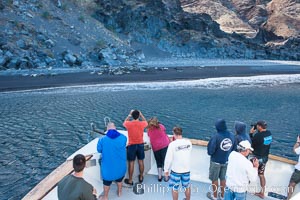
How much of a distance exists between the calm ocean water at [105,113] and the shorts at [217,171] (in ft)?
20.6

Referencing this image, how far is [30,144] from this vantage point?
1456cm

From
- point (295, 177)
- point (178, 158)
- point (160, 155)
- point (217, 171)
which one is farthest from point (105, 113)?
point (295, 177)

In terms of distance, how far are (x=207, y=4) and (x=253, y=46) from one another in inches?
3624

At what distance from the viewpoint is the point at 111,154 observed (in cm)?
602

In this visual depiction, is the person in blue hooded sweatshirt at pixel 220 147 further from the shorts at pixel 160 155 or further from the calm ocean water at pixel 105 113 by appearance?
the calm ocean water at pixel 105 113

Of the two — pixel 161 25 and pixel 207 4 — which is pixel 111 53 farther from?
pixel 207 4

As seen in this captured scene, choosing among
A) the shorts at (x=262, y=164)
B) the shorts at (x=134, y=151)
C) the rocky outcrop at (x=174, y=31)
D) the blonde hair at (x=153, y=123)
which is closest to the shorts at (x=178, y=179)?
the shorts at (x=134, y=151)

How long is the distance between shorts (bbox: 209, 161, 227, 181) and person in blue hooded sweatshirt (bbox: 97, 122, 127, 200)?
1.96 meters

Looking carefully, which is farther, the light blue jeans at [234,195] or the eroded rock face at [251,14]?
the eroded rock face at [251,14]

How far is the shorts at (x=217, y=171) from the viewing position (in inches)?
251

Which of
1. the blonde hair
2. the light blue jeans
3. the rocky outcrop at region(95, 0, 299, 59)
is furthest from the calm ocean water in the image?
the rocky outcrop at region(95, 0, 299, 59)

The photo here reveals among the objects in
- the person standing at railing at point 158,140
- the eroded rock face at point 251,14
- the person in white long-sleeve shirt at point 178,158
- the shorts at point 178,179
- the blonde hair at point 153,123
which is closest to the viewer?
the person in white long-sleeve shirt at point 178,158

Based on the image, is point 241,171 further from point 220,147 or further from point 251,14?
point 251,14

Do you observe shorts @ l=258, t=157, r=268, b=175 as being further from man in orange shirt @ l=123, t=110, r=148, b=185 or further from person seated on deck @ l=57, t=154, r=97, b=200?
person seated on deck @ l=57, t=154, r=97, b=200
